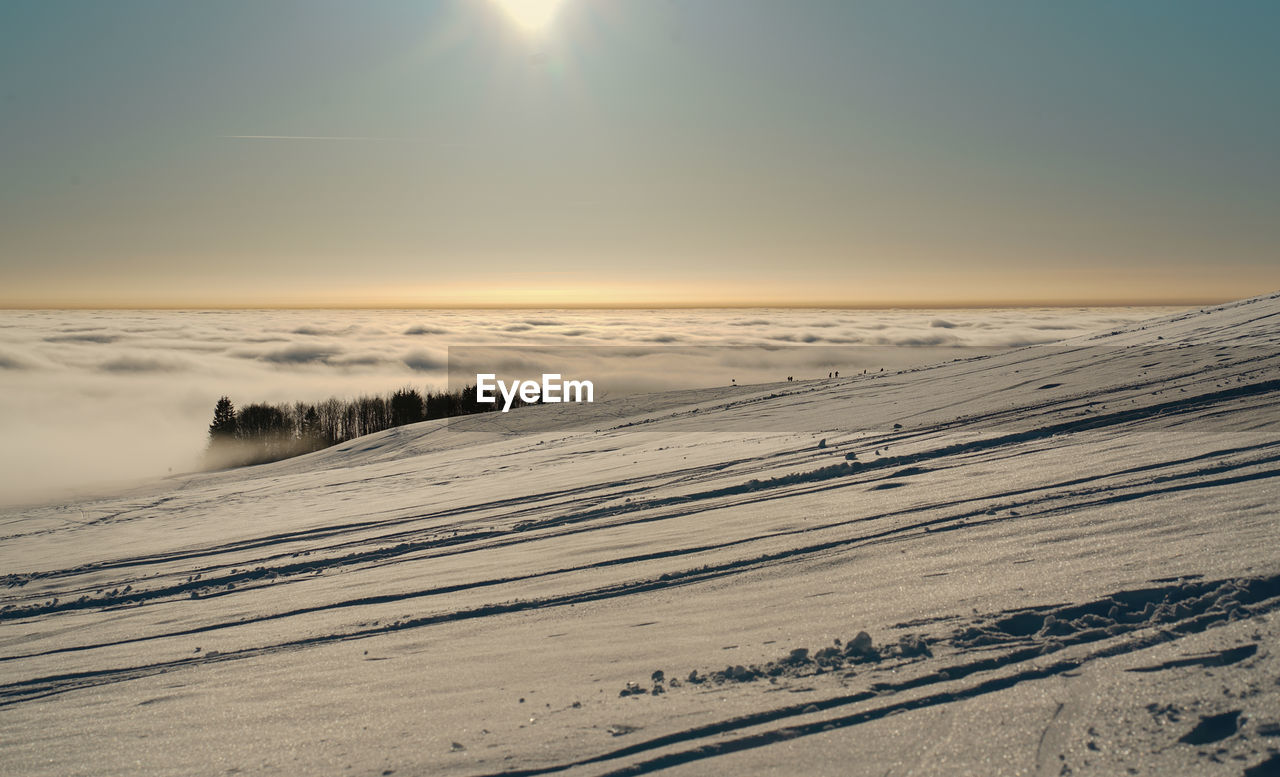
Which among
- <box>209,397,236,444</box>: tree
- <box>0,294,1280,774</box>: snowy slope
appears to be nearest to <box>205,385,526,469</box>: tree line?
<box>209,397,236,444</box>: tree

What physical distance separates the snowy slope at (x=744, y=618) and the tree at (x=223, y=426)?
81939mm

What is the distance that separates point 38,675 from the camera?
16.5 ft

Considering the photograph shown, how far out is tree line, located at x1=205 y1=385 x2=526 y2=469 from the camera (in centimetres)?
7825

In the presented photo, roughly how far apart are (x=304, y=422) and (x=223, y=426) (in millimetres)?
8558

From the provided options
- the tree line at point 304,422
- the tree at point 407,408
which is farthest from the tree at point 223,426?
the tree at point 407,408

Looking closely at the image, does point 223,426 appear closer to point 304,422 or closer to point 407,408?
point 304,422

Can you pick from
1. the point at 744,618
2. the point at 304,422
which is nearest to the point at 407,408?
the point at 304,422

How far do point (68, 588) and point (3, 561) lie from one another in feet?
10.7

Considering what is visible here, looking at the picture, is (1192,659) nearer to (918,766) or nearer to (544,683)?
(918,766)

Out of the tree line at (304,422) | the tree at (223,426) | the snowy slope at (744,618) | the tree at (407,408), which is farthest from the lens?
the tree at (223,426)

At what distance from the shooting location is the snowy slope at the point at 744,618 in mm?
2865

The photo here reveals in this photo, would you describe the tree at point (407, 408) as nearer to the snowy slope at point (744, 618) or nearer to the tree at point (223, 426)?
the tree at point (223, 426)

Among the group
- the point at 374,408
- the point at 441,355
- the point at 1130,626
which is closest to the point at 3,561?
the point at 1130,626

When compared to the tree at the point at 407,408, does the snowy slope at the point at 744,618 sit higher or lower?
higher
